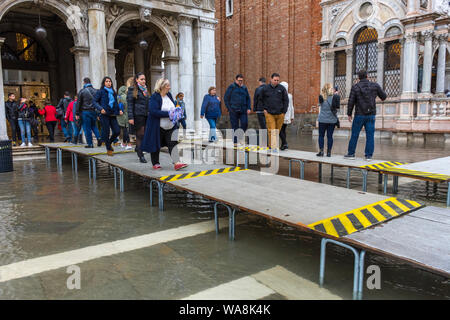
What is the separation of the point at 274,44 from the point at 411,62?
981 cm

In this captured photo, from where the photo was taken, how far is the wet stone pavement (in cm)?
288

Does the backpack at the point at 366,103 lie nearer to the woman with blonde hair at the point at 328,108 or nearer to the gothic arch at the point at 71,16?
the woman with blonde hair at the point at 328,108

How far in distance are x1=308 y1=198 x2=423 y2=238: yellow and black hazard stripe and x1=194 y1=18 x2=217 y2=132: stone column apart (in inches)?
446

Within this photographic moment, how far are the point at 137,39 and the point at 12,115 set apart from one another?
724 cm

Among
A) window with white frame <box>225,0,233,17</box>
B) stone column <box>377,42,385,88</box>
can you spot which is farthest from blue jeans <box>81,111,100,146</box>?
window with white frame <box>225,0,233,17</box>

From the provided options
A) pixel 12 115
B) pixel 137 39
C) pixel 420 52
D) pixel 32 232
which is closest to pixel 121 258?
pixel 32 232

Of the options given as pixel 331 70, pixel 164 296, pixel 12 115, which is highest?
pixel 331 70

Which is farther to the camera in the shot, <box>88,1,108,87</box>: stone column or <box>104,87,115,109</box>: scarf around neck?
<box>88,1,108,87</box>: stone column

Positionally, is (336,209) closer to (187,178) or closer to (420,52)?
(187,178)

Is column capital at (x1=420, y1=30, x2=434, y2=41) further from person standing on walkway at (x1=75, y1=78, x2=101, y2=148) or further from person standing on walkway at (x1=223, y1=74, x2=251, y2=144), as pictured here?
person standing on walkway at (x1=75, y1=78, x2=101, y2=148)

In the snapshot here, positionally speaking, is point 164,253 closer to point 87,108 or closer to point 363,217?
point 363,217

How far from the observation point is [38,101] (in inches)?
671

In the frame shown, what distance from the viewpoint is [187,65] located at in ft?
46.1

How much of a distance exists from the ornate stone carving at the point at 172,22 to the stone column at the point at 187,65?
16 centimetres
